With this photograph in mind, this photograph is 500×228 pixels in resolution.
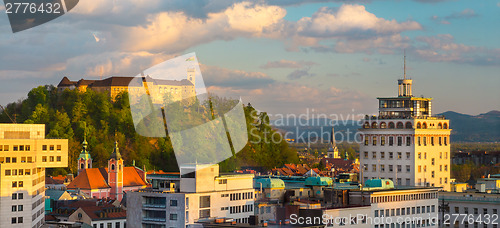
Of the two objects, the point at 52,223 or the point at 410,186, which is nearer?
the point at 410,186

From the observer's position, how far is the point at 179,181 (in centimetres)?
7831

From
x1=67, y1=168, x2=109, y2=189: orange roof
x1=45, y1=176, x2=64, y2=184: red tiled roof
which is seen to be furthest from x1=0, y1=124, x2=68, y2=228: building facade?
x1=45, y1=176, x2=64, y2=184: red tiled roof

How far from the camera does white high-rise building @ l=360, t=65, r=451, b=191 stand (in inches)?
3656

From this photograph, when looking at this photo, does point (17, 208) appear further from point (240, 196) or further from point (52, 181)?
point (52, 181)

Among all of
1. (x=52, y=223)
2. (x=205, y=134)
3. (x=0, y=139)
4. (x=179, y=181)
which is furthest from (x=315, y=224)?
(x=205, y=134)

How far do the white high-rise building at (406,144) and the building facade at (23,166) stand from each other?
1327 inches

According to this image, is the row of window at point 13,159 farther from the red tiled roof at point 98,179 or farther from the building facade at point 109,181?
the red tiled roof at point 98,179

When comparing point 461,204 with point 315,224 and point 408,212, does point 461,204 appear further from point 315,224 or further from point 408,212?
point 315,224

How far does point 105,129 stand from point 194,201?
10935cm

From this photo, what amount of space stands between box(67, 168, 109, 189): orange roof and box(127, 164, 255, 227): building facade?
211 feet

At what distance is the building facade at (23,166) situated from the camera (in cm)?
8469

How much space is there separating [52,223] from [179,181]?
2918 centimetres

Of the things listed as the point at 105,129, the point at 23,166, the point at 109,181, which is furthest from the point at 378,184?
the point at 105,129

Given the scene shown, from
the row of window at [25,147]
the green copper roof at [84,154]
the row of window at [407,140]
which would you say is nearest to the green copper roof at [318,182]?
the row of window at [407,140]
